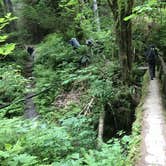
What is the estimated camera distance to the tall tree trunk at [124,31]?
37.0ft

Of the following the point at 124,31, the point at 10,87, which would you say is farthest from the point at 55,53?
the point at 124,31

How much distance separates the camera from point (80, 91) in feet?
49.9

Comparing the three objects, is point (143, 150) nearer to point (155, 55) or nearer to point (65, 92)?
point (155, 55)

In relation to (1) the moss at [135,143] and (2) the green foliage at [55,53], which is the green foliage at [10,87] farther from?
(1) the moss at [135,143]

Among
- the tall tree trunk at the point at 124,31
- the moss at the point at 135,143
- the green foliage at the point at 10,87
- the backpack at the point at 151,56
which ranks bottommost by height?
the green foliage at the point at 10,87

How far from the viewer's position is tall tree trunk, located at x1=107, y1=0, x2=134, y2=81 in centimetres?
1127

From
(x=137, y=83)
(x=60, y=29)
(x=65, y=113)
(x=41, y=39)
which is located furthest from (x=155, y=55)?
(x=41, y=39)

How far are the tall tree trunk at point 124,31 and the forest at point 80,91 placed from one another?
0.11ft

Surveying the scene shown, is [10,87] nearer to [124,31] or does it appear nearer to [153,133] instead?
[124,31]

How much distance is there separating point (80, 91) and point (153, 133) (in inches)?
285

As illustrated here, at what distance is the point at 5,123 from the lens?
26.0 feet

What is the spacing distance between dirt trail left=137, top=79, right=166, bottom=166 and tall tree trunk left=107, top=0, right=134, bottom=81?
4.56 ft

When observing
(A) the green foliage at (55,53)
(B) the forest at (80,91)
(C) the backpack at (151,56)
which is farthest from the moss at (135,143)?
(A) the green foliage at (55,53)

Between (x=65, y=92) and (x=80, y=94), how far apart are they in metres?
1.30
